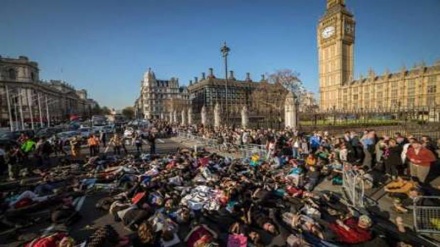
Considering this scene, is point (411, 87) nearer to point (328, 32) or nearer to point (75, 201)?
point (328, 32)

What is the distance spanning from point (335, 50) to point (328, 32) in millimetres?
8421

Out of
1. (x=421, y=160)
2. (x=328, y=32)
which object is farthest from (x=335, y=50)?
(x=421, y=160)

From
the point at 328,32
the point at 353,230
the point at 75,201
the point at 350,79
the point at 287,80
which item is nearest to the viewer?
the point at 353,230

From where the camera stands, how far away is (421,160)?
25.3 ft

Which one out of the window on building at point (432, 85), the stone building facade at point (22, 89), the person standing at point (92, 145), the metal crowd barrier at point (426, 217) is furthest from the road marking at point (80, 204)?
the window on building at point (432, 85)

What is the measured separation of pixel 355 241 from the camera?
5.34 m

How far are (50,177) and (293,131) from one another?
15.1 m

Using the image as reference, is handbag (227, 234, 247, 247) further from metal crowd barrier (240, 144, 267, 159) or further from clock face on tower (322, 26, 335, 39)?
clock face on tower (322, 26, 335, 39)

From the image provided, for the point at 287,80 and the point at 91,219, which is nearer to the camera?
the point at 91,219

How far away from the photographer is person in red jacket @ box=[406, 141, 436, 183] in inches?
302

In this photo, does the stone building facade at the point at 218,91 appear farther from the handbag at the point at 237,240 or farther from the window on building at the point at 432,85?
the handbag at the point at 237,240

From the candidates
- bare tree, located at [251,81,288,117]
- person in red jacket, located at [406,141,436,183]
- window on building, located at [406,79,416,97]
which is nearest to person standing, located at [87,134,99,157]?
person in red jacket, located at [406,141,436,183]

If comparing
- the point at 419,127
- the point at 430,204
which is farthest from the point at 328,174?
the point at 419,127

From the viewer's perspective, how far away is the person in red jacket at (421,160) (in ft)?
25.1
